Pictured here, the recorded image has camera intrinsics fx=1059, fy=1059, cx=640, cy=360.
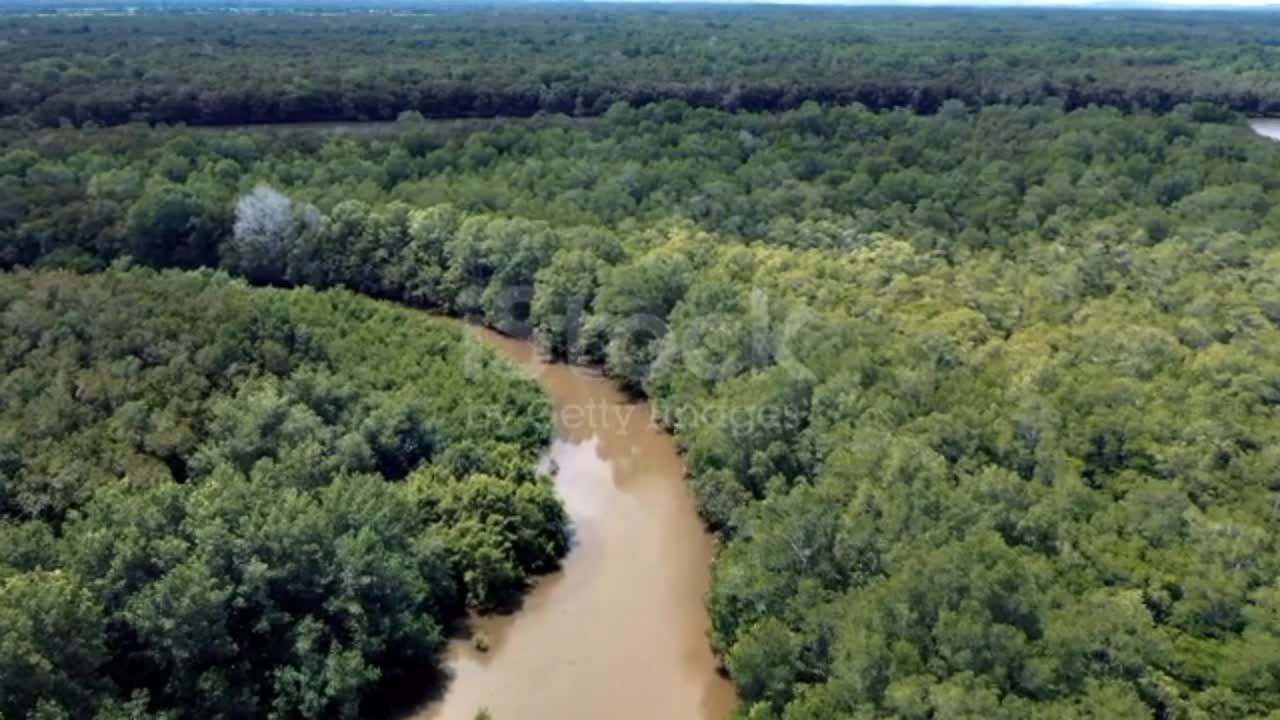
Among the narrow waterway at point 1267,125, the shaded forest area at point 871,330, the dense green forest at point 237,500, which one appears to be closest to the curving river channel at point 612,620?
the dense green forest at point 237,500

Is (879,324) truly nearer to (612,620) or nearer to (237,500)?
(612,620)

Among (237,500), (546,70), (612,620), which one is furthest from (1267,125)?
(237,500)

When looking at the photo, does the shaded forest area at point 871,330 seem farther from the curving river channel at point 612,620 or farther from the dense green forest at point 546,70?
the dense green forest at point 546,70

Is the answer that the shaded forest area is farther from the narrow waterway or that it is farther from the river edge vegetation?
the narrow waterway

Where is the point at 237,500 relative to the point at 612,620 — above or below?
above

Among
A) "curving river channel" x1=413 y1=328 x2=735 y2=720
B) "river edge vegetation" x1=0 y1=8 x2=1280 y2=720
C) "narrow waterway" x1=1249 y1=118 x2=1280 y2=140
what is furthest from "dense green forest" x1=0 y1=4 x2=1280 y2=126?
"curving river channel" x1=413 y1=328 x2=735 y2=720

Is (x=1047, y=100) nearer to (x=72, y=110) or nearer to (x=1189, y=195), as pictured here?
(x=1189, y=195)
